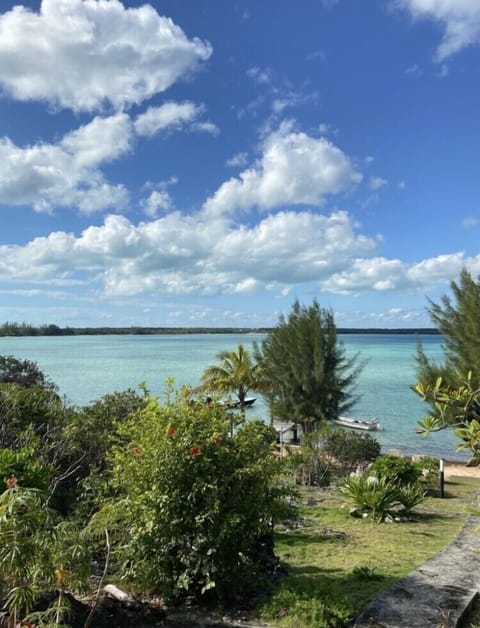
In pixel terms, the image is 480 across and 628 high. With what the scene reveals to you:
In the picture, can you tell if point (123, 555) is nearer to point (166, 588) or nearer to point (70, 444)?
point (166, 588)

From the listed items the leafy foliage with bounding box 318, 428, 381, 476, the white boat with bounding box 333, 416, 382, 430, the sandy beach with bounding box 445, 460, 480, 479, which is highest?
the leafy foliage with bounding box 318, 428, 381, 476

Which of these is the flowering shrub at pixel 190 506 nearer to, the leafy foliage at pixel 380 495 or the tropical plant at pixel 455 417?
the tropical plant at pixel 455 417

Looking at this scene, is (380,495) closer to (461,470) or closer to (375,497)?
(375,497)

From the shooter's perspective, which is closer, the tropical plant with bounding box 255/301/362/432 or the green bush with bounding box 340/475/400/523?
the green bush with bounding box 340/475/400/523

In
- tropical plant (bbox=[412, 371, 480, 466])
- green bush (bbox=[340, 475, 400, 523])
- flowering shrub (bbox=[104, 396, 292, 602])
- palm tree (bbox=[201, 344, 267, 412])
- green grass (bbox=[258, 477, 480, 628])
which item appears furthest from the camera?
palm tree (bbox=[201, 344, 267, 412])

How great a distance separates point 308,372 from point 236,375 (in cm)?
408

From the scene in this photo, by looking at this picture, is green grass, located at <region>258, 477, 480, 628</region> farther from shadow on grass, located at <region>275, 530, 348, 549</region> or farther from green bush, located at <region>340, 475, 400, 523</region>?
green bush, located at <region>340, 475, 400, 523</region>

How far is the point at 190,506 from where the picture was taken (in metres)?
4.98

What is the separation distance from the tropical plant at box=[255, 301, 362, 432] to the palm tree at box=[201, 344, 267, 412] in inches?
54.5

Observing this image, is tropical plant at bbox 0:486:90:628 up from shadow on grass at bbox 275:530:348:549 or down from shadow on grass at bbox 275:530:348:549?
up

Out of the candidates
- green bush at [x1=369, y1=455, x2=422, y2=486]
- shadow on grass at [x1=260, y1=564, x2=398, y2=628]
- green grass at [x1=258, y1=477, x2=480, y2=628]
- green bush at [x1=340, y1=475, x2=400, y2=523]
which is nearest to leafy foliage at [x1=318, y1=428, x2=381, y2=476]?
green grass at [x1=258, y1=477, x2=480, y2=628]

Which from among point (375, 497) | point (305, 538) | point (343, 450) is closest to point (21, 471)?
point (305, 538)

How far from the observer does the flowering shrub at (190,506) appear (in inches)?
194

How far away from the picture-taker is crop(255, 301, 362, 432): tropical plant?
84.9 ft
